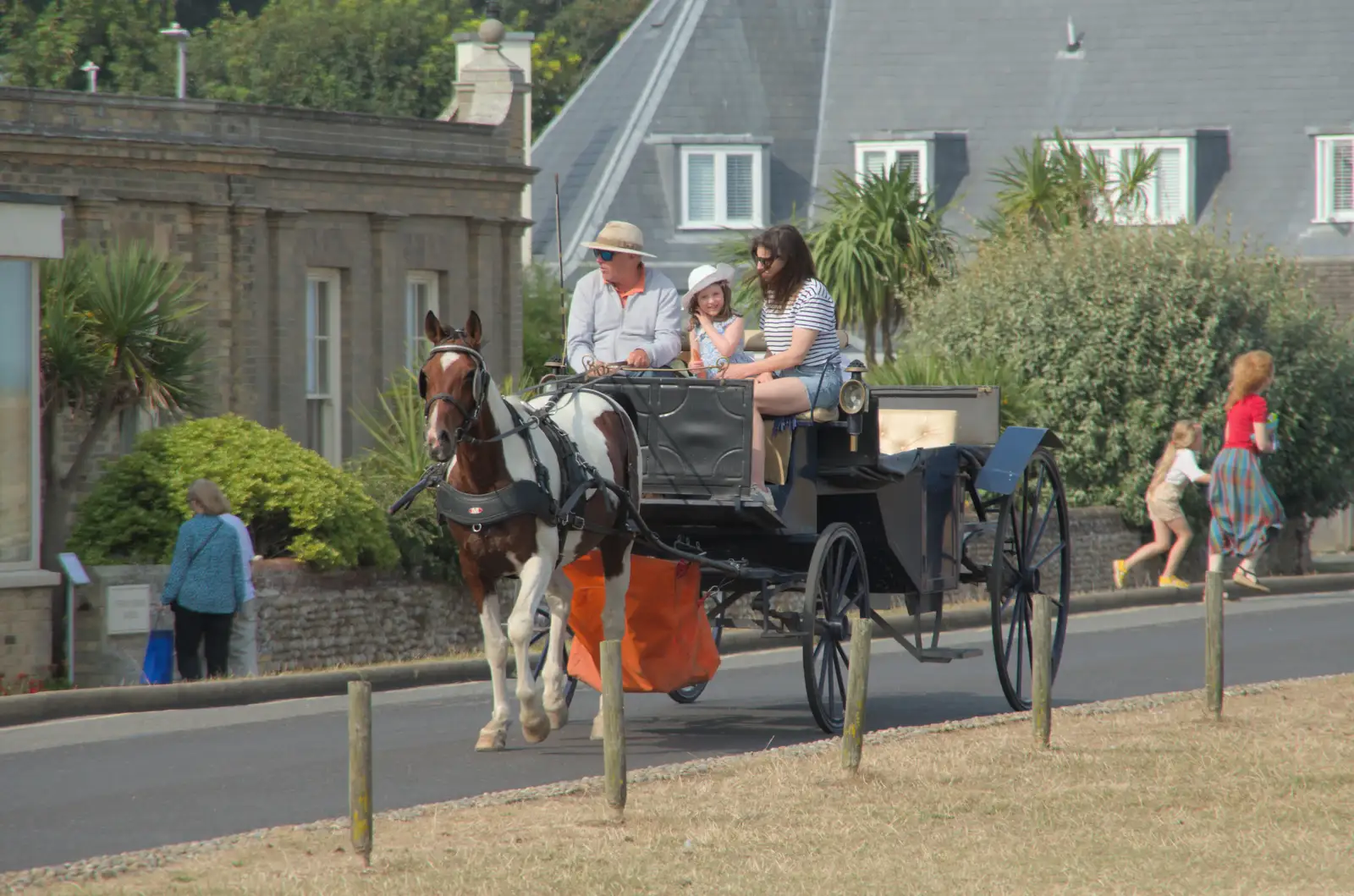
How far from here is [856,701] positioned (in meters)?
10.8

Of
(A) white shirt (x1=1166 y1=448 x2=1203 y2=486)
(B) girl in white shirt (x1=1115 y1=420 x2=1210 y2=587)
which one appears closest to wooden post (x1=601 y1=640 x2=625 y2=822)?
(B) girl in white shirt (x1=1115 y1=420 x2=1210 y2=587)

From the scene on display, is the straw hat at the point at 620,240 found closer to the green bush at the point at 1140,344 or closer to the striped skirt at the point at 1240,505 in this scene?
the striped skirt at the point at 1240,505

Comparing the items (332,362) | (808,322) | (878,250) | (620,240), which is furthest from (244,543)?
(878,250)

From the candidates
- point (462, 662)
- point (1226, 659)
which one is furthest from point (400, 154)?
point (1226, 659)

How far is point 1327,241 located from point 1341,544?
23.4ft

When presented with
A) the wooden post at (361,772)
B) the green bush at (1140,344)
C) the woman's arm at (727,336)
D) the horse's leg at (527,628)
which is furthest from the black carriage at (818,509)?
the green bush at (1140,344)

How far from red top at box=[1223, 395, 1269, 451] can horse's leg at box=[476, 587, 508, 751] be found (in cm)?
1321

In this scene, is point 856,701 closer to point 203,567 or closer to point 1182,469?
point 203,567

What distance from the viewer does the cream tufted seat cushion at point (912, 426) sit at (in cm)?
1462

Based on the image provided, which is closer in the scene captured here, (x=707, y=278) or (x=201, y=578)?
(x=707, y=278)

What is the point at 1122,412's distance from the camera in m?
28.2

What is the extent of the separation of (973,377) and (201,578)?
1238cm

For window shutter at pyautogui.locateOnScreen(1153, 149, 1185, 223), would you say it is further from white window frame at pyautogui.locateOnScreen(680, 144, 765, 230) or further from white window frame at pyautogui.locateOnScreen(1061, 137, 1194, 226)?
white window frame at pyautogui.locateOnScreen(680, 144, 765, 230)

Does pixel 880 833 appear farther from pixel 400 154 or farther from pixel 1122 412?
pixel 400 154
